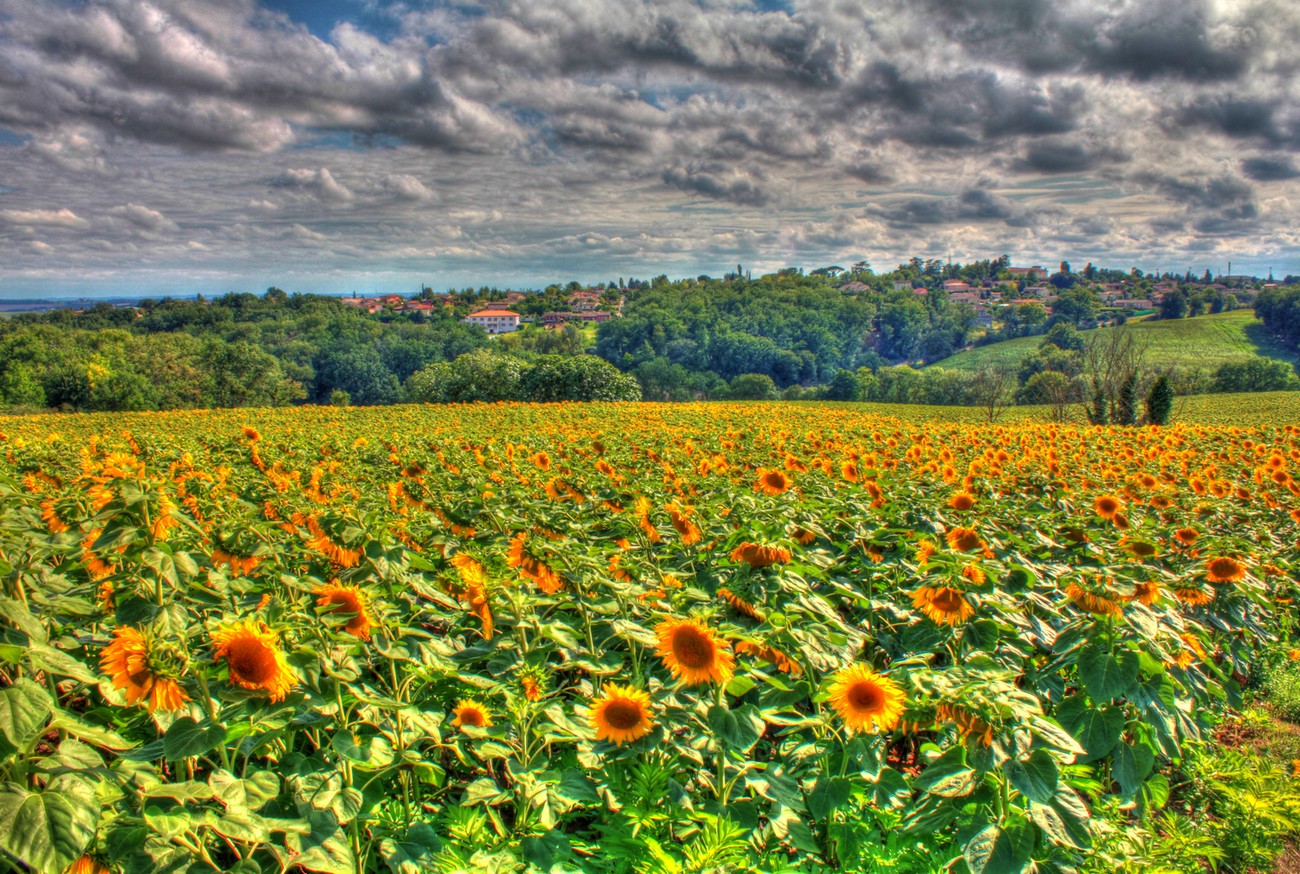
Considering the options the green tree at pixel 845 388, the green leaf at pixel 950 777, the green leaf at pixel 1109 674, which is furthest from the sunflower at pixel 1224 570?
the green tree at pixel 845 388

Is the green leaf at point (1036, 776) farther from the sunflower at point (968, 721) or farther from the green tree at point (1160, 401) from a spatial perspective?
the green tree at point (1160, 401)

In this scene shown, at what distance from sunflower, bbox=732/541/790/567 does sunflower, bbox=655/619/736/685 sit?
49cm

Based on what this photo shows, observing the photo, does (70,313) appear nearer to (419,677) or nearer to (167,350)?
(167,350)

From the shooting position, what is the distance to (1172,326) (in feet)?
378

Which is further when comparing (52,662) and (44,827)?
(52,662)

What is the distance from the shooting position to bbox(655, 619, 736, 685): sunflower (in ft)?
6.70

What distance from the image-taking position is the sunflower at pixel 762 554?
251cm

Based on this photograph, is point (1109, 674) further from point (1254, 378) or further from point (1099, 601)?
point (1254, 378)

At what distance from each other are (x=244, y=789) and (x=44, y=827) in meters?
0.44

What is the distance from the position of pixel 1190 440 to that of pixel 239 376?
7576cm

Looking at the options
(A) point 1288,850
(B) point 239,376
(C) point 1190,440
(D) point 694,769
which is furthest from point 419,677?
(B) point 239,376

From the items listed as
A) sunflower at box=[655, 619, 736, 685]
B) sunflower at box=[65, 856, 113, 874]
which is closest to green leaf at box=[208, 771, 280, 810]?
sunflower at box=[65, 856, 113, 874]

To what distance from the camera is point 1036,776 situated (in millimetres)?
1889

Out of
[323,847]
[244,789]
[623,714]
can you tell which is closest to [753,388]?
[623,714]
